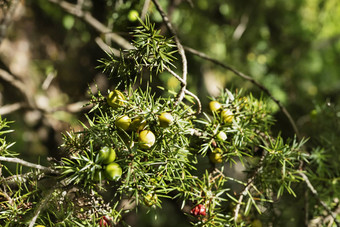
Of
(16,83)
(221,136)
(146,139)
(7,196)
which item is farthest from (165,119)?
(16,83)

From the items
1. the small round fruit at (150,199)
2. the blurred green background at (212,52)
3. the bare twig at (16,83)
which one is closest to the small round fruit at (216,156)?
the small round fruit at (150,199)

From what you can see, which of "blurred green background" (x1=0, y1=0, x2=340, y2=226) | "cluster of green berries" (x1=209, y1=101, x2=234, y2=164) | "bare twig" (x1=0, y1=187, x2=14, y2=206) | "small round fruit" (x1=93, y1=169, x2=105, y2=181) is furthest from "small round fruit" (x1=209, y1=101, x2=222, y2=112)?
"blurred green background" (x1=0, y1=0, x2=340, y2=226)

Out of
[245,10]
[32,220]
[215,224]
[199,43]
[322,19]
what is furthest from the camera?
[322,19]

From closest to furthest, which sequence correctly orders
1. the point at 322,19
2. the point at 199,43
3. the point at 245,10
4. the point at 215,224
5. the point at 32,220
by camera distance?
the point at 32,220, the point at 215,224, the point at 199,43, the point at 245,10, the point at 322,19

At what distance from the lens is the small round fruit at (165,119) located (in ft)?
1.58

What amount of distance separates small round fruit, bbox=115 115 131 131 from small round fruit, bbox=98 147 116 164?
5 cm

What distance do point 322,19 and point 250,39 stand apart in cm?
68

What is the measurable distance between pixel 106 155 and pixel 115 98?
113 mm

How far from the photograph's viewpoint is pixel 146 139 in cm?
49

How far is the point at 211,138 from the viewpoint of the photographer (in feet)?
1.97

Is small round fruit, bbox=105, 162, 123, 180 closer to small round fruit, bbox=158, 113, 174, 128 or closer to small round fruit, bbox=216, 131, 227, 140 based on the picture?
small round fruit, bbox=158, 113, 174, 128

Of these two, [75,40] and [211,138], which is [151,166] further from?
[75,40]

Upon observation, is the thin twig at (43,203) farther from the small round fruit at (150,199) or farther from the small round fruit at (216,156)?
the small round fruit at (216,156)

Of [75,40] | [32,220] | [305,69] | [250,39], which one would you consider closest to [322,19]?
[305,69]
